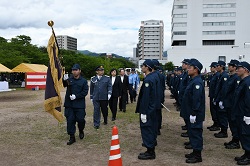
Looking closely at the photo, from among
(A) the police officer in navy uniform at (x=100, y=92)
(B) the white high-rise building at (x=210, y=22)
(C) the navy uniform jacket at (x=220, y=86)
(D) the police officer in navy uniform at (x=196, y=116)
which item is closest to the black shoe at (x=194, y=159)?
(D) the police officer in navy uniform at (x=196, y=116)

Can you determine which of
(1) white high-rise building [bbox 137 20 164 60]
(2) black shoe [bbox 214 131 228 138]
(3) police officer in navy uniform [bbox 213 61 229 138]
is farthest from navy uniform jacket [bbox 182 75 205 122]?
(1) white high-rise building [bbox 137 20 164 60]

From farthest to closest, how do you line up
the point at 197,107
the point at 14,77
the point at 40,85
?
the point at 14,77 → the point at 40,85 → the point at 197,107

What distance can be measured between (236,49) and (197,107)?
83143 millimetres

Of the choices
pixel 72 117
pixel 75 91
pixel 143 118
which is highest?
pixel 75 91

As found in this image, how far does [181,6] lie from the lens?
86938 mm

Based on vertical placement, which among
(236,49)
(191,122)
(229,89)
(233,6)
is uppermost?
(233,6)

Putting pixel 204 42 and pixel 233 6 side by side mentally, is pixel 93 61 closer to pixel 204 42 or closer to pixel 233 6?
pixel 204 42

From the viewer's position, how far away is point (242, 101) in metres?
5.93

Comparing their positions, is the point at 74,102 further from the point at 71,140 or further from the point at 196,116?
the point at 196,116

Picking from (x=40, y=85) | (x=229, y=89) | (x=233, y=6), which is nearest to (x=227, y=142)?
(x=229, y=89)

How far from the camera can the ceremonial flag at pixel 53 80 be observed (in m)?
7.11

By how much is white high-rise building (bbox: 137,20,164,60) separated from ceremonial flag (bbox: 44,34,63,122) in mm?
149022

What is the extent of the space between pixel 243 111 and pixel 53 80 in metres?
4.34

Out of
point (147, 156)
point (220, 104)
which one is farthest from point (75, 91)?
point (220, 104)
